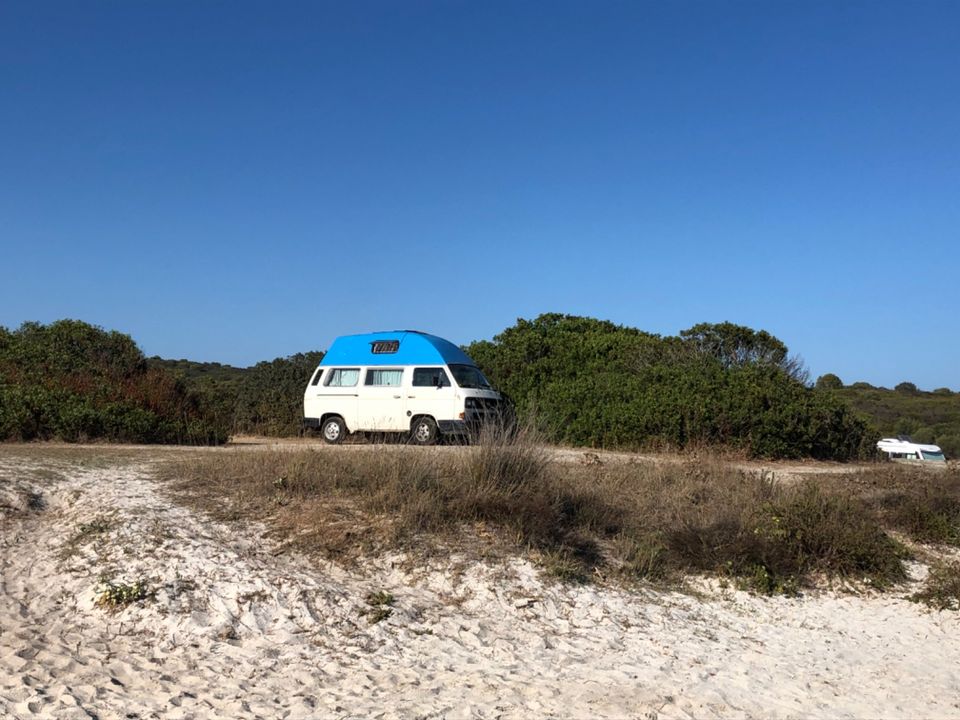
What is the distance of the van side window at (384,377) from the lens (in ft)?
57.3

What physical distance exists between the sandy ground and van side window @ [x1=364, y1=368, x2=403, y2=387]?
9183 millimetres

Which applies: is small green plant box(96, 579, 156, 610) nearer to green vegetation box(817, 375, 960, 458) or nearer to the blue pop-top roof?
the blue pop-top roof

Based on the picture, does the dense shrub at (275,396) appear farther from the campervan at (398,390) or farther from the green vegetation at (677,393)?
the green vegetation at (677,393)

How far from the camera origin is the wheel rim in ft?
55.8

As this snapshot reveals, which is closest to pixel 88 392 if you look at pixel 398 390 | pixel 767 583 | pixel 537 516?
pixel 398 390

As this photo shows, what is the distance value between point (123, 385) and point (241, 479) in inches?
361

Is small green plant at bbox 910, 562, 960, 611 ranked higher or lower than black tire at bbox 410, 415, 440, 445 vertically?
lower

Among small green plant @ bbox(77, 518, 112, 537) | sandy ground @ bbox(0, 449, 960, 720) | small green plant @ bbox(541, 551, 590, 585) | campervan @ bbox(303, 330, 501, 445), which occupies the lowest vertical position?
sandy ground @ bbox(0, 449, 960, 720)

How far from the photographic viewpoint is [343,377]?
1811cm

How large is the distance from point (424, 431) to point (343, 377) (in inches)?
94.5

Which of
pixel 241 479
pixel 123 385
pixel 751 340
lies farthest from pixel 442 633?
pixel 751 340

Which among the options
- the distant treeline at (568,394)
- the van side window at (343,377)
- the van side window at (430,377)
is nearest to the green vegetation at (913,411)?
the distant treeline at (568,394)

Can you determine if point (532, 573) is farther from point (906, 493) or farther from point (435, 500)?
point (906, 493)

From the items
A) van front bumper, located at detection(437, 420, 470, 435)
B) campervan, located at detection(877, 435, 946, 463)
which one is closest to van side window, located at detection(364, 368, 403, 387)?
van front bumper, located at detection(437, 420, 470, 435)
